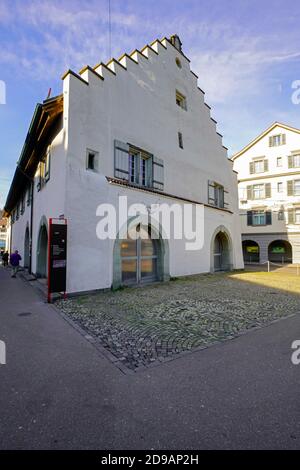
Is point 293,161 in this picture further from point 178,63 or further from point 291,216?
point 178,63

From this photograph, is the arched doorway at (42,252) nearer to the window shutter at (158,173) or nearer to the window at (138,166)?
the window at (138,166)

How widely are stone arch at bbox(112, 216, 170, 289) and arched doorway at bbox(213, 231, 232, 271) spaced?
611 centimetres

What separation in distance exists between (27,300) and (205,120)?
47.6 feet

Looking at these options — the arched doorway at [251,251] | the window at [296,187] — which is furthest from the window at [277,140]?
the arched doorway at [251,251]

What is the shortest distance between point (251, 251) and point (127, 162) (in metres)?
24.0

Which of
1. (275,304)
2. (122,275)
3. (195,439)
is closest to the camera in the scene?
(195,439)

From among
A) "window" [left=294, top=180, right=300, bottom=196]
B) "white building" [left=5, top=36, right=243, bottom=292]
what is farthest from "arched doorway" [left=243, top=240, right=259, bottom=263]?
"white building" [left=5, top=36, right=243, bottom=292]

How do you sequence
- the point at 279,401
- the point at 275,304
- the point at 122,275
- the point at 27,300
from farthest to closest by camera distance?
the point at 122,275 < the point at 27,300 < the point at 275,304 < the point at 279,401

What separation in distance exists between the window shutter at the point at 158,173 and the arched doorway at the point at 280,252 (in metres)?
21.8

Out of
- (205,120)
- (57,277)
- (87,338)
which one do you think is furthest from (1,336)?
(205,120)

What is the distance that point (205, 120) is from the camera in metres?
15.7

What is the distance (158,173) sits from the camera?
11734 mm

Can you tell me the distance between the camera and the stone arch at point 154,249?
30.5ft
